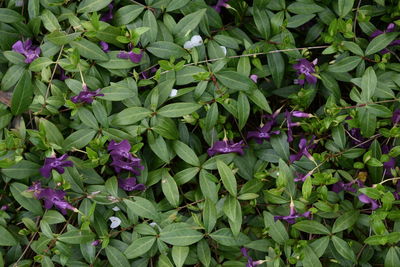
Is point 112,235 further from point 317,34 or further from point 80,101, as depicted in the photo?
point 317,34

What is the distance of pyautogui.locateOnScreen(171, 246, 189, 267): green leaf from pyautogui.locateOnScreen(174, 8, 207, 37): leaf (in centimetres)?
83

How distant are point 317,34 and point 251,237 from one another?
890 millimetres

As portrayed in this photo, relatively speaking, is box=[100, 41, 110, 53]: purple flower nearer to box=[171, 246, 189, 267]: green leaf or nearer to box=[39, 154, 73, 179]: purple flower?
box=[39, 154, 73, 179]: purple flower

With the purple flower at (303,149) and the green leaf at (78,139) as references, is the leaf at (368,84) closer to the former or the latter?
the purple flower at (303,149)

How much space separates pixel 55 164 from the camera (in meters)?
1.79

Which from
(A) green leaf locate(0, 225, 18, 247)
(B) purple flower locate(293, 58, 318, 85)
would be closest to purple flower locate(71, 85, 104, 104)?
(A) green leaf locate(0, 225, 18, 247)

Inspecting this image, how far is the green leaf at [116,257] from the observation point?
1.84m

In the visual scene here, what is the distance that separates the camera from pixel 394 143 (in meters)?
1.89

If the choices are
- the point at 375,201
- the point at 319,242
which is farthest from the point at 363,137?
the point at 319,242

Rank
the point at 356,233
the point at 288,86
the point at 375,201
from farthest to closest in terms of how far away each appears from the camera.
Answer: the point at 288,86 → the point at 356,233 → the point at 375,201

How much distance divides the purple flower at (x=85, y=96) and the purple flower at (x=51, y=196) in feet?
1.15

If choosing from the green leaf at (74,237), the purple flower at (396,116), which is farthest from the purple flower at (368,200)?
the green leaf at (74,237)

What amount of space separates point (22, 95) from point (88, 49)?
312mm

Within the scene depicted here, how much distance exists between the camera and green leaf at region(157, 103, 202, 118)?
182cm
